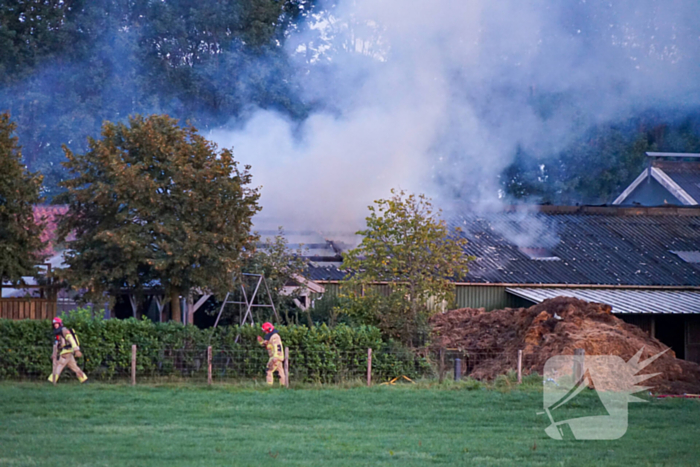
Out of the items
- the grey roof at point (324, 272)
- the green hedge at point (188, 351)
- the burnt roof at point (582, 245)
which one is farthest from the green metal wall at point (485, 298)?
the green hedge at point (188, 351)

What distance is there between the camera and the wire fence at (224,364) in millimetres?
19656

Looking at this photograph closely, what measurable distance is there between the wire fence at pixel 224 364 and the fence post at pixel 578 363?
4.30ft

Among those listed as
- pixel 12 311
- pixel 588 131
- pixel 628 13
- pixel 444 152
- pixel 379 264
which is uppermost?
pixel 628 13

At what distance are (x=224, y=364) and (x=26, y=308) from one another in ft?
21.7

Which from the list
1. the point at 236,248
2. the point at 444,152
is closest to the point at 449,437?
the point at 236,248

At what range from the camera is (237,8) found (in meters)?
40.1

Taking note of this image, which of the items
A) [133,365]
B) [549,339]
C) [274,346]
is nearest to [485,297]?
[549,339]

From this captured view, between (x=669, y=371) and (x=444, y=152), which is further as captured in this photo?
(x=444, y=152)

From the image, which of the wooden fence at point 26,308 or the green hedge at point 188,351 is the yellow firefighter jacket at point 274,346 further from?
the wooden fence at point 26,308

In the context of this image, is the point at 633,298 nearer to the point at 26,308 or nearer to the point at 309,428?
the point at 309,428

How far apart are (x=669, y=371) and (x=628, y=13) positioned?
71.2 ft

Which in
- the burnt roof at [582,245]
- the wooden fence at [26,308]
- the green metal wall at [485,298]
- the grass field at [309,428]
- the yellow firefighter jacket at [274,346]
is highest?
the burnt roof at [582,245]

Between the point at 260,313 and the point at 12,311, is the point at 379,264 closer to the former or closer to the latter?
the point at 260,313

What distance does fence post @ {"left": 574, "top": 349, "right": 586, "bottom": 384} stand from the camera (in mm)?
20031
